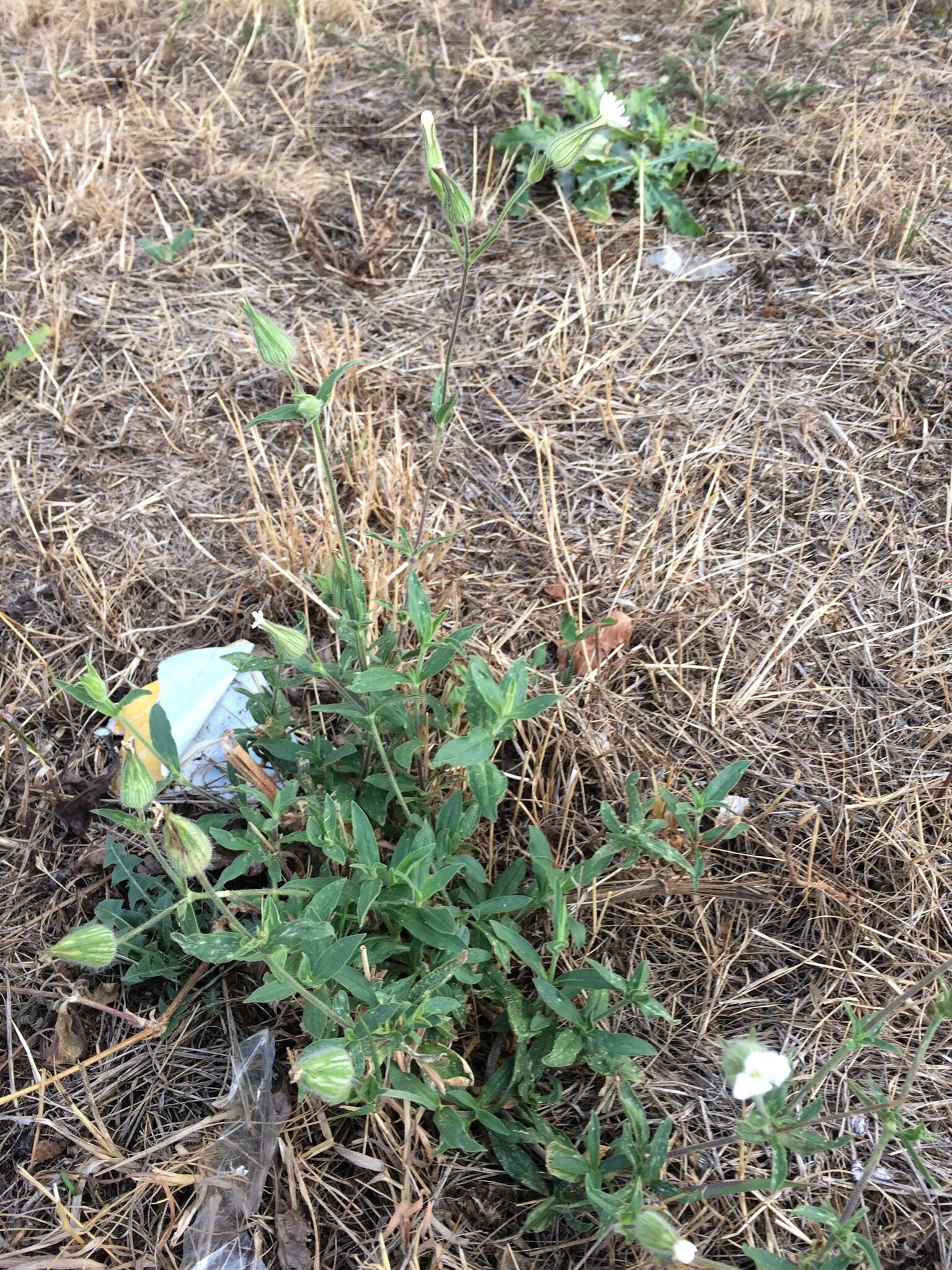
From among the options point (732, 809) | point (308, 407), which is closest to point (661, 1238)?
point (732, 809)

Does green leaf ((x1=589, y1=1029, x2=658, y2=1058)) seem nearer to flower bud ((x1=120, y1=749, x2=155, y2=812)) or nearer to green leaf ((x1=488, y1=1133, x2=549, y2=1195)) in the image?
green leaf ((x1=488, y1=1133, x2=549, y2=1195))

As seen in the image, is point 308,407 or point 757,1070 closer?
point 757,1070

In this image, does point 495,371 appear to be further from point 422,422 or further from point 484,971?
point 484,971

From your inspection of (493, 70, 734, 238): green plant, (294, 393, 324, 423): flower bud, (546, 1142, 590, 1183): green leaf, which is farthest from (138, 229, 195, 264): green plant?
(546, 1142, 590, 1183): green leaf

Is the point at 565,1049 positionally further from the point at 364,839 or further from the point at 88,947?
the point at 88,947

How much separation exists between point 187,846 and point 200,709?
0.81 m

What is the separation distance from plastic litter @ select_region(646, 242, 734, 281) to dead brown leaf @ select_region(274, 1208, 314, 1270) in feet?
9.15

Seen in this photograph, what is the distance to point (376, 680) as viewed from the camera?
5.21ft

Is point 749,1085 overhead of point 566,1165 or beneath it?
overhead

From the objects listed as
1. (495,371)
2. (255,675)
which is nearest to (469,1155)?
(255,675)

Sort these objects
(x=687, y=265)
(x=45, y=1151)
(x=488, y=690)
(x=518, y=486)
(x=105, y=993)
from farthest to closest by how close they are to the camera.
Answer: (x=687, y=265) < (x=518, y=486) < (x=105, y=993) < (x=45, y=1151) < (x=488, y=690)

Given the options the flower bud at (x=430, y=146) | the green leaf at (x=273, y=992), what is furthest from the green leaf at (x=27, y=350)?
the green leaf at (x=273, y=992)

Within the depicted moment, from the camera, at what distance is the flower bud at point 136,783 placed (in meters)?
1.32

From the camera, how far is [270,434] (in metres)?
2.70
